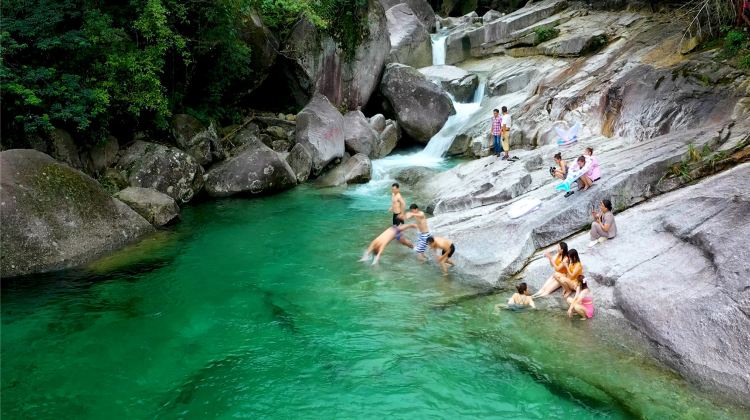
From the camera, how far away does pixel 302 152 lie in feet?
62.8

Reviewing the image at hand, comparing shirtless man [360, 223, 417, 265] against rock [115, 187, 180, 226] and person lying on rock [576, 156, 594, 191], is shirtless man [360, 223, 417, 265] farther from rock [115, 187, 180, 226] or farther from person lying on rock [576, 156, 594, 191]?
rock [115, 187, 180, 226]

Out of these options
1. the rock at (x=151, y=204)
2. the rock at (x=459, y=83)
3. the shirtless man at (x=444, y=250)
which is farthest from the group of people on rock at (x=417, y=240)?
the rock at (x=459, y=83)

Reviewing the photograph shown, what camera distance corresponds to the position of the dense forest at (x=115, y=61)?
512 inches

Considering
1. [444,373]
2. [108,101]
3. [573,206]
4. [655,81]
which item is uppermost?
[108,101]

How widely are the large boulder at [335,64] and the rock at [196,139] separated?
5.03 m

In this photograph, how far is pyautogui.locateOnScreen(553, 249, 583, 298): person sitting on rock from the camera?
8.84m

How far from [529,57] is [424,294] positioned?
19.1 m

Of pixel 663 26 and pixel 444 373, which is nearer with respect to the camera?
pixel 444 373

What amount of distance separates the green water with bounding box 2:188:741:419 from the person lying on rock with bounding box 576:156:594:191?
10.9ft

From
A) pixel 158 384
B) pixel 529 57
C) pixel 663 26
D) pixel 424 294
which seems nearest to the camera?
pixel 158 384

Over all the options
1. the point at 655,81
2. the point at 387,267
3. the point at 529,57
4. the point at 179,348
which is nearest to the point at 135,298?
the point at 179,348

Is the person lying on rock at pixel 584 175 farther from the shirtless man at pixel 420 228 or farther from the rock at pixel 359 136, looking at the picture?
the rock at pixel 359 136

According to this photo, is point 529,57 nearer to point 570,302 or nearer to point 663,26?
point 663,26

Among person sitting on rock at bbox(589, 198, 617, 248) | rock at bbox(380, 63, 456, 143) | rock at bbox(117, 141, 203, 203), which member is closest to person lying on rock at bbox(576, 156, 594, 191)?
person sitting on rock at bbox(589, 198, 617, 248)
